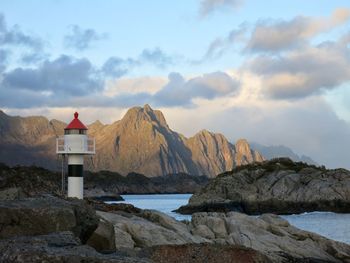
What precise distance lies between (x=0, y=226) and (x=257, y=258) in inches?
182

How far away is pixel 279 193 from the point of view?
90.6m

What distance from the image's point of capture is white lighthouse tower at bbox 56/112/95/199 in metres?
26.5

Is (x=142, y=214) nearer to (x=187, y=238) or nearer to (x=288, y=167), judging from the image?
(x=187, y=238)

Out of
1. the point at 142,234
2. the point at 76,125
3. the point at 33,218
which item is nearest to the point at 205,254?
the point at 33,218

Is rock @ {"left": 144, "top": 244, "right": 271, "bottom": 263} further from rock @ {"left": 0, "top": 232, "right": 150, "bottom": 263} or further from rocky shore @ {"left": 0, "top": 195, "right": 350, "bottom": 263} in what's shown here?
rock @ {"left": 0, "top": 232, "right": 150, "bottom": 263}

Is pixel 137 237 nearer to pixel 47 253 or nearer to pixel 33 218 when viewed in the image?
pixel 33 218

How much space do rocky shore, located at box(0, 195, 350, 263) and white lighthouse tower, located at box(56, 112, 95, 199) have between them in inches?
78.2

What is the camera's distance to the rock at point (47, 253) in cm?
572

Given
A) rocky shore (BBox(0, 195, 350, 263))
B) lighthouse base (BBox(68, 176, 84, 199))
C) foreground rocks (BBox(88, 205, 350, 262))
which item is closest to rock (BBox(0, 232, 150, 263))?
rocky shore (BBox(0, 195, 350, 263))

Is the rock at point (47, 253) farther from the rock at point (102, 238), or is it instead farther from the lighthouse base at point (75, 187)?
the lighthouse base at point (75, 187)

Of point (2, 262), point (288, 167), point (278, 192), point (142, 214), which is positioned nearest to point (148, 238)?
point (142, 214)

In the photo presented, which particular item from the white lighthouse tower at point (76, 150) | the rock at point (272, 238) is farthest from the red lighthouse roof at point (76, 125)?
the rock at point (272, 238)

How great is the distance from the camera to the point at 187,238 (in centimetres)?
2141

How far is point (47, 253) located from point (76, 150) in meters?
21.3
